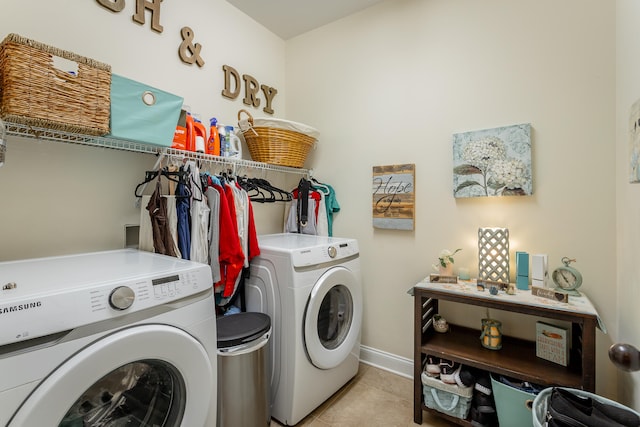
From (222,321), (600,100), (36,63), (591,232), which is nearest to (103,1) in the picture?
(36,63)

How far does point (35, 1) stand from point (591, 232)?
9.77 ft

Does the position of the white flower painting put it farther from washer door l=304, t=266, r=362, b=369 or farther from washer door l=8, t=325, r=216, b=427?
washer door l=8, t=325, r=216, b=427

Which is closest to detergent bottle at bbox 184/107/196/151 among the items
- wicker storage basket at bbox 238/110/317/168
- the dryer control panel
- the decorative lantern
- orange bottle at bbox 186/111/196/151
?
orange bottle at bbox 186/111/196/151

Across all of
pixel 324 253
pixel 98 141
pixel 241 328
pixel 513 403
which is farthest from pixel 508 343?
pixel 98 141

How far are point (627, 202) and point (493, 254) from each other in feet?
2.02

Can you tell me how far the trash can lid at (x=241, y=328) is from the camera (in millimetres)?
1385

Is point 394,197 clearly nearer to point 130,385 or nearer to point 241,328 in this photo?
point 241,328

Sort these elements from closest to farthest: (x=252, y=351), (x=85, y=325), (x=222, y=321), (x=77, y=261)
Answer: (x=85, y=325), (x=77, y=261), (x=252, y=351), (x=222, y=321)

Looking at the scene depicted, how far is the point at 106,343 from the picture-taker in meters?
0.84

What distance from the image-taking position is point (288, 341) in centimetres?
161

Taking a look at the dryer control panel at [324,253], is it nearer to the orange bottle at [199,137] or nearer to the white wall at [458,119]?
the white wall at [458,119]

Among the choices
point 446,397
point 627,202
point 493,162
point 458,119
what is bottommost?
point 446,397

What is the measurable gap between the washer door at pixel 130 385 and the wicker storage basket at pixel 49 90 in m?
0.85

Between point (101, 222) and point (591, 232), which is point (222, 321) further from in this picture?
point (591, 232)
